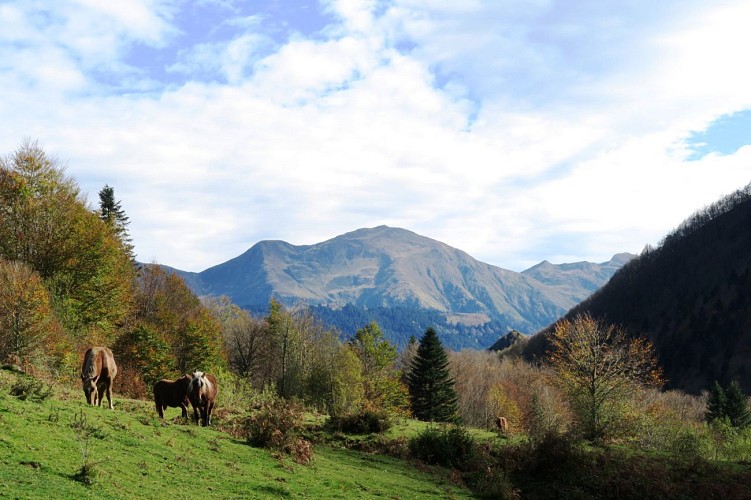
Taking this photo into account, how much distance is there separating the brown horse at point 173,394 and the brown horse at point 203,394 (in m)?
1.16

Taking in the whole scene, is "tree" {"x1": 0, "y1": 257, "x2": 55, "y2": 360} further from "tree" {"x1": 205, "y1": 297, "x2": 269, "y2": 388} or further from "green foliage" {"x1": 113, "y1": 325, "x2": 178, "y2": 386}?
"tree" {"x1": 205, "y1": 297, "x2": 269, "y2": 388}

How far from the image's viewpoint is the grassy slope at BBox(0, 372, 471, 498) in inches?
519

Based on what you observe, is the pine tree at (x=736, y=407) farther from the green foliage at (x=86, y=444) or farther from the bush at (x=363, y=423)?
the green foliage at (x=86, y=444)

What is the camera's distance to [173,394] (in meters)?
27.9

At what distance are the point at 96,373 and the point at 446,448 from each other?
66.6 feet

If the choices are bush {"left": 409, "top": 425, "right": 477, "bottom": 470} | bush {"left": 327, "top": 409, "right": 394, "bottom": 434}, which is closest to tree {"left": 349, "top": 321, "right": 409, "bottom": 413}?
bush {"left": 327, "top": 409, "right": 394, "bottom": 434}

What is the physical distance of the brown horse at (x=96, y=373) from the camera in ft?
76.4

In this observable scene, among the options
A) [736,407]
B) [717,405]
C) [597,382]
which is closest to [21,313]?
[597,382]

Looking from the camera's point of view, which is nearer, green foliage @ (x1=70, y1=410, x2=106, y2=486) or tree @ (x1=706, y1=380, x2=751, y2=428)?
green foliage @ (x1=70, y1=410, x2=106, y2=486)

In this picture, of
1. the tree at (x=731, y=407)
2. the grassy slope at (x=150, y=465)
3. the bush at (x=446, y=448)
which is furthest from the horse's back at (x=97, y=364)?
the tree at (x=731, y=407)

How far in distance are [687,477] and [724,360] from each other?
695 ft

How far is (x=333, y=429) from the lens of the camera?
35.9 m

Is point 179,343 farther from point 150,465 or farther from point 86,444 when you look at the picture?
point 86,444

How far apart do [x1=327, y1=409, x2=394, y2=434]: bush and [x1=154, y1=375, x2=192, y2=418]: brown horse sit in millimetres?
12159
